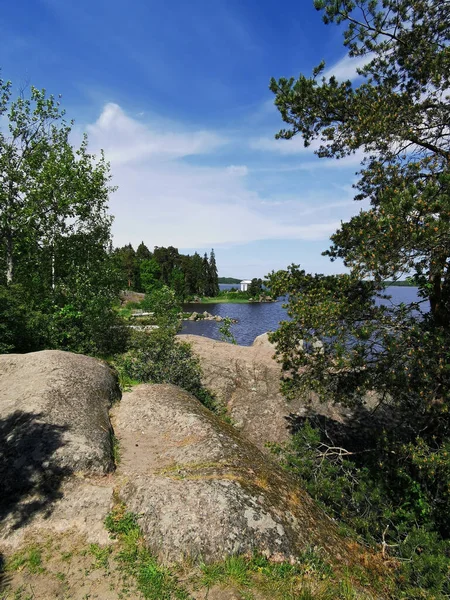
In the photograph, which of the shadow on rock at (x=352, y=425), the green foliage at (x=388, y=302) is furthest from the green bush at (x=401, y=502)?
the shadow on rock at (x=352, y=425)

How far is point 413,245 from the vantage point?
6.67 meters

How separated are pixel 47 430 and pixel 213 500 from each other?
12.9ft

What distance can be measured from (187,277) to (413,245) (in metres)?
111

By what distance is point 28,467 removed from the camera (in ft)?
21.6

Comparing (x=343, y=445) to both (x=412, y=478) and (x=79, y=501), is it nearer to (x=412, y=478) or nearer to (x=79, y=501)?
(x=412, y=478)

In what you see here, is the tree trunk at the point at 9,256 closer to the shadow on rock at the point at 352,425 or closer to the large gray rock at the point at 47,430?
the large gray rock at the point at 47,430

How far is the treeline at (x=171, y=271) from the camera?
99.1 meters

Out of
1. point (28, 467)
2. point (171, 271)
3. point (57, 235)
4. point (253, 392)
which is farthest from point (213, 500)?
point (171, 271)

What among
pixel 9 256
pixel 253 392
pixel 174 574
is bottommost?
pixel 253 392

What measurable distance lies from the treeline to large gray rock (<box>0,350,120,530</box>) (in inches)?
3276

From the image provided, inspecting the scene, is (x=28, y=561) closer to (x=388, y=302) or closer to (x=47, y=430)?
(x=47, y=430)

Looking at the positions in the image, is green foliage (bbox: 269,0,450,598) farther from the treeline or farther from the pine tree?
the pine tree

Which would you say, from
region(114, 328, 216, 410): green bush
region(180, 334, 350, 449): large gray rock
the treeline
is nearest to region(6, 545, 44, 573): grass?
region(114, 328, 216, 410): green bush

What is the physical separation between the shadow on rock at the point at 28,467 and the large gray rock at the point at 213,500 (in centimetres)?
128
